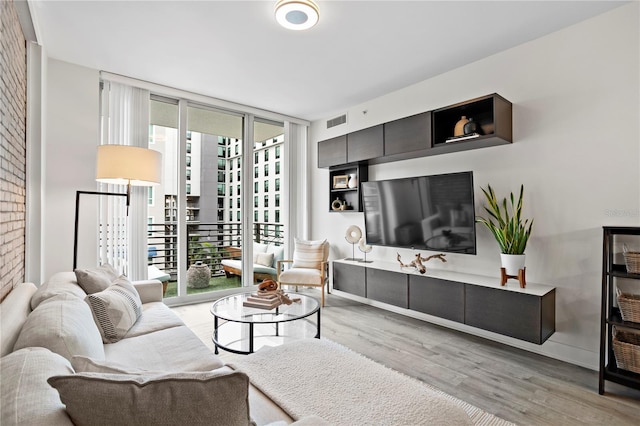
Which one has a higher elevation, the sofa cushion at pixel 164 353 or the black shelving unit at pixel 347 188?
the black shelving unit at pixel 347 188

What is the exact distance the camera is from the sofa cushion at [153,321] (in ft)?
6.91

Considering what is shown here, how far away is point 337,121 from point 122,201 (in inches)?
122

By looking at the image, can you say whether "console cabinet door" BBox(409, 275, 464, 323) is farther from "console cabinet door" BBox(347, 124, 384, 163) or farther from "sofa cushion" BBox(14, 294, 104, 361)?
"sofa cushion" BBox(14, 294, 104, 361)

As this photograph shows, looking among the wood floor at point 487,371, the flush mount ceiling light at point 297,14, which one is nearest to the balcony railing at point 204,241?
the wood floor at point 487,371

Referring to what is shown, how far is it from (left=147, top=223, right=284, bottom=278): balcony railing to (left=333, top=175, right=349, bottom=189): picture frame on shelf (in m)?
1.19

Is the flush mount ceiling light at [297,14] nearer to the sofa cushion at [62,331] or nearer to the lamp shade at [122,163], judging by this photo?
the lamp shade at [122,163]

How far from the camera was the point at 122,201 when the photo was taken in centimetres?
383

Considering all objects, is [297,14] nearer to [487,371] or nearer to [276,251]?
[487,371]

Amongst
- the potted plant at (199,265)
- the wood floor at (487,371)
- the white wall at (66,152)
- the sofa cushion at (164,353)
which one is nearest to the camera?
the sofa cushion at (164,353)

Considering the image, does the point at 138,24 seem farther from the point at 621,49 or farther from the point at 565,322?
the point at 565,322

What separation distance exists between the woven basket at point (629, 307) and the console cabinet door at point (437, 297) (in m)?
1.10

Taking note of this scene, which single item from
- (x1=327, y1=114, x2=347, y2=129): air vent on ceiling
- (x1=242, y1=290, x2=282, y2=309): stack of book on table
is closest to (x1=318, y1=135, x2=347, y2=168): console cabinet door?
(x1=327, y1=114, x2=347, y2=129): air vent on ceiling

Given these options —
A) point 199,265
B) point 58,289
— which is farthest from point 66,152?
point 58,289

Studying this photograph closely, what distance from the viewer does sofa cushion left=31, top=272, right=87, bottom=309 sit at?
173 centimetres
